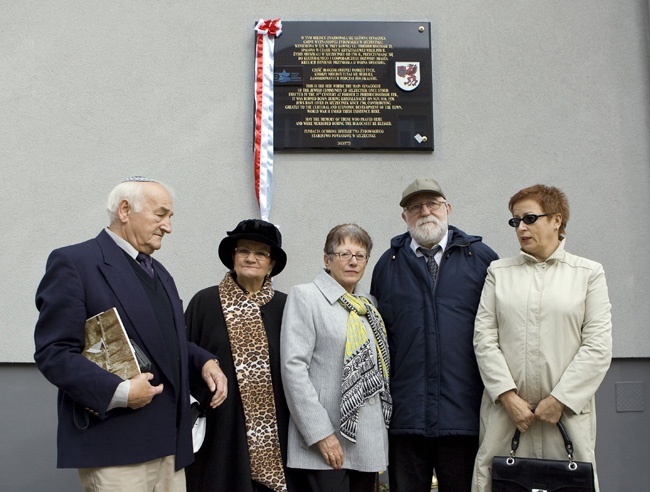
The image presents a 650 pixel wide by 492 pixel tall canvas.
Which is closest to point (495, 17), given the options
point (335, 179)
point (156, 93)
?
point (335, 179)

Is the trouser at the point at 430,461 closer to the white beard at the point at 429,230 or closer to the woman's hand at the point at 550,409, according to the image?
the woman's hand at the point at 550,409

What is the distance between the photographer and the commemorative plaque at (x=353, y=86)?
4.27 metres

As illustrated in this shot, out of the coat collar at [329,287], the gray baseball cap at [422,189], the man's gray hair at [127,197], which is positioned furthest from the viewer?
the gray baseball cap at [422,189]

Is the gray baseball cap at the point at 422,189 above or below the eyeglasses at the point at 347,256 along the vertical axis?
above

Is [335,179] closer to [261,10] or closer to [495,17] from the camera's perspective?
[261,10]

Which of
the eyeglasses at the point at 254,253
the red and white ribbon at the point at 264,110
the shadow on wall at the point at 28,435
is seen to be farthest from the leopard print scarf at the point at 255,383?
the shadow on wall at the point at 28,435

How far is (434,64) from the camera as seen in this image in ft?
14.4

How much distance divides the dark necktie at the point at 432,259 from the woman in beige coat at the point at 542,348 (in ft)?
1.02

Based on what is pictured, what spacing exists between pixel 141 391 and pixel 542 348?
1.70 m

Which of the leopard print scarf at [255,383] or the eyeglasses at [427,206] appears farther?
the eyeglasses at [427,206]

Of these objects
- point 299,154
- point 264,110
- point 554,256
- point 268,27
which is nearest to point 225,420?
point 554,256

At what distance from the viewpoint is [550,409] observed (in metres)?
2.74

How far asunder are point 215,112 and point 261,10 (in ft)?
2.53

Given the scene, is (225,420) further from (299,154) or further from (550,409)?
(299,154)
